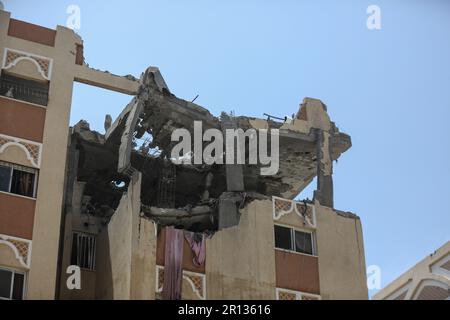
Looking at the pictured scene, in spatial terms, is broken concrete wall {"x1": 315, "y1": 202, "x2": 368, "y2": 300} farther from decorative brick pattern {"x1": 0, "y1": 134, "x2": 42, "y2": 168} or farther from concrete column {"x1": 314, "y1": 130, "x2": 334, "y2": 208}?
decorative brick pattern {"x1": 0, "y1": 134, "x2": 42, "y2": 168}

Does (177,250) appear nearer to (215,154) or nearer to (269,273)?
(269,273)

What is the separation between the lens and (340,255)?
36188 millimetres

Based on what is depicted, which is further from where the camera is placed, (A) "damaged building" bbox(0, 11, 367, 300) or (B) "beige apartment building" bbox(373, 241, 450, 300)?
(B) "beige apartment building" bbox(373, 241, 450, 300)

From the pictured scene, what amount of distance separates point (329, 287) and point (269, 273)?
8.21 feet

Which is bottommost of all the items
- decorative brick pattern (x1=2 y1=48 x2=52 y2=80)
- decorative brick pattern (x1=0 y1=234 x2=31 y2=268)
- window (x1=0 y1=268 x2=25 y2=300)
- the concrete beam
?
window (x1=0 y1=268 x2=25 y2=300)

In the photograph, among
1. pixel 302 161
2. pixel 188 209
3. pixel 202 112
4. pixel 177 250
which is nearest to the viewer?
pixel 177 250

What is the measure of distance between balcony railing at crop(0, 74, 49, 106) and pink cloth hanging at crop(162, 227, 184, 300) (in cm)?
689

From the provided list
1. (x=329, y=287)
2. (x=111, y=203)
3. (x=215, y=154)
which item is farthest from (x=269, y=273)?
(x=111, y=203)

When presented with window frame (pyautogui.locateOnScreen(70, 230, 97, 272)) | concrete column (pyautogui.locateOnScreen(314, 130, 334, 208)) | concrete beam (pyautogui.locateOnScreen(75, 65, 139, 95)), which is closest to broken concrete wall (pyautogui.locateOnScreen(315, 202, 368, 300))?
concrete column (pyautogui.locateOnScreen(314, 130, 334, 208))

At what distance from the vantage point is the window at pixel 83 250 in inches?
1399

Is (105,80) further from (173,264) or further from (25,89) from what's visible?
(173,264)

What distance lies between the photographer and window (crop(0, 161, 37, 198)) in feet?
107

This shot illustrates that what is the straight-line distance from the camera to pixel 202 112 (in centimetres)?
3778

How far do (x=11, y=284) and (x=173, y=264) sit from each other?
5.40 m
